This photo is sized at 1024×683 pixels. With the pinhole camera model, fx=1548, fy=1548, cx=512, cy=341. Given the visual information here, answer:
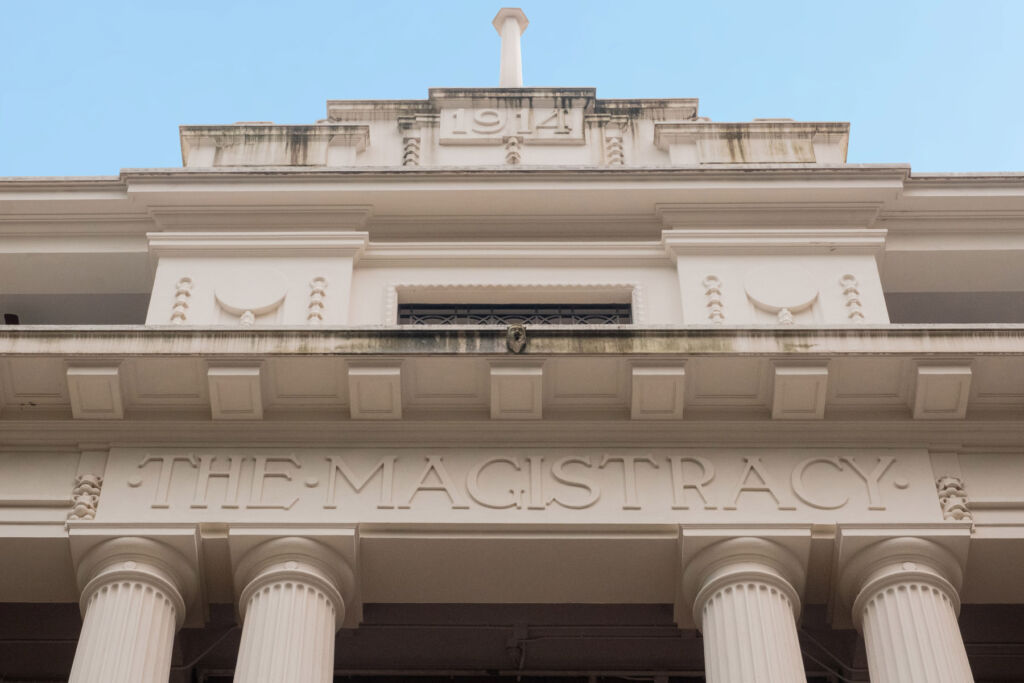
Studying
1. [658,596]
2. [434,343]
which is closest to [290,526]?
[434,343]

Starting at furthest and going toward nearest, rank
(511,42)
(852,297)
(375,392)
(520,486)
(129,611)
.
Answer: (511,42) < (852,297) < (375,392) < (520,486) < (129,611)

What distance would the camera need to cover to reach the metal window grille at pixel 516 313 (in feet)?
55.8

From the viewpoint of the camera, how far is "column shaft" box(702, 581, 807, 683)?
12898mm

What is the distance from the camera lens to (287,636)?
1320 centimetres

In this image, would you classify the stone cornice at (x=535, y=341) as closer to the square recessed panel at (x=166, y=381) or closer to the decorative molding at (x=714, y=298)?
the square recessed panel at (x=166, y=381)

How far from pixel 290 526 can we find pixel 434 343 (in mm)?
2169

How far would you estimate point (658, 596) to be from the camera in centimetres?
1470

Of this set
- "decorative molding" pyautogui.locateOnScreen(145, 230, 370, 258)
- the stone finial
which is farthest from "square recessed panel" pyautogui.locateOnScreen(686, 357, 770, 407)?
the stone finial

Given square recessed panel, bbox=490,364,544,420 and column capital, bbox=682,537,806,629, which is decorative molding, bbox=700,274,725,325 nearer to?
square recessed panel, bbox=490,364,544,420

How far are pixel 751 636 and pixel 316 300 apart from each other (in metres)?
6.08

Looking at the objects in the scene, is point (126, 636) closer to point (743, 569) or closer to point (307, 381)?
point (307, 381)

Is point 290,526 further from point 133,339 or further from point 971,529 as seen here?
point 971,529

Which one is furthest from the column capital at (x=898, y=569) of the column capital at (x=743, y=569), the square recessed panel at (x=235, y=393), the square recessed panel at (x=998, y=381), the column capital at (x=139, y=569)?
the column capital at (x=139, y=569)

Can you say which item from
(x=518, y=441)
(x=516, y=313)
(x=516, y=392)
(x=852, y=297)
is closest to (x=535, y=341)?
(x=516, y=392)
